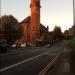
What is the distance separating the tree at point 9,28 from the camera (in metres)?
104

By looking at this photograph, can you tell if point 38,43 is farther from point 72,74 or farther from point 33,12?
point 72,74

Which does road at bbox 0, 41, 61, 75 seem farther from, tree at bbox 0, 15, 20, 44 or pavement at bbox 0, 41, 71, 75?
tree at bbox 0, 15, 20, 44

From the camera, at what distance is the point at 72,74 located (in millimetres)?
16688

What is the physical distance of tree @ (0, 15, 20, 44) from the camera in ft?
341

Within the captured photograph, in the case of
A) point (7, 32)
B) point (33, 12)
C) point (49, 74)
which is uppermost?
point (33, 12)

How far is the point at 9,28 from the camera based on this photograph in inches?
4190

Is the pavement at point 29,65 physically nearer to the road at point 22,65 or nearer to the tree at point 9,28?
the road at point 22,65

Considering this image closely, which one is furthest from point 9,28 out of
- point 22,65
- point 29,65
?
point 22,65

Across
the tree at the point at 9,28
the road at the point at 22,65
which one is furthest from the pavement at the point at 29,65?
the tree at the point at 9,28

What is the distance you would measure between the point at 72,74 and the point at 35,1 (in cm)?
12417

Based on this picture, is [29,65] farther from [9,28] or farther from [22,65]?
[9,28]

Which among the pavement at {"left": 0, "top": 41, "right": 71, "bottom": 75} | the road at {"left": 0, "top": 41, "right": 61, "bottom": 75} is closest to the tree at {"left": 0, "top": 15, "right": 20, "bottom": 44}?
the pavement at {"left": 0, "top": 41, "right": 71, "bottom": 75}

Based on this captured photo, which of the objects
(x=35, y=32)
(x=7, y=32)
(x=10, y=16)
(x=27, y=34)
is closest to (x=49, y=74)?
(x=7, y=32)

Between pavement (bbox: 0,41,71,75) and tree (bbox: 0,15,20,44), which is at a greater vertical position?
tree (bbox: 0,15,20,44)
